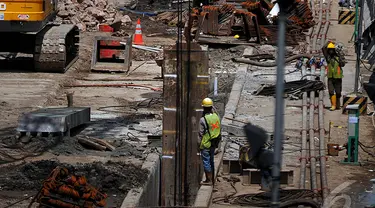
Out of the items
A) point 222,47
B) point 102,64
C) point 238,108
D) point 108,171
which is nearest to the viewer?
point 108,171

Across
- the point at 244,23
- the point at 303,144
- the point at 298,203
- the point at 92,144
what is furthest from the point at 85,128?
the point at 244,23

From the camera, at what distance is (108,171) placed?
51.2 feet

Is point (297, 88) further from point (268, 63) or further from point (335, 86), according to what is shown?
point (268, 63)

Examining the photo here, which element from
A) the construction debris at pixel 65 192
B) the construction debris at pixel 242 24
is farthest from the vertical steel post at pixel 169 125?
the construction debris at pixel 242 24

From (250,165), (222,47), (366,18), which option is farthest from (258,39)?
(250,165)

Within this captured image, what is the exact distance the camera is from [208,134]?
14.8m

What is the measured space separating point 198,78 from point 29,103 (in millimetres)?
6686

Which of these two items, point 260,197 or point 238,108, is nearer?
point 260,197

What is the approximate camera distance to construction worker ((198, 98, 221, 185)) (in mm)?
14742

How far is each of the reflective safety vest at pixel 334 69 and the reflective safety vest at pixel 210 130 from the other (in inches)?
290

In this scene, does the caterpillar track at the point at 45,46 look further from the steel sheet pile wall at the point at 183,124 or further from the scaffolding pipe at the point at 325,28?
the steel sheet pile wall at the point at 183,124

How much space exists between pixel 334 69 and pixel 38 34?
8.39 metres

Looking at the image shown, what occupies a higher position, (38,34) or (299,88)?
(38,34)

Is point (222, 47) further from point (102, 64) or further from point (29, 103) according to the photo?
point (29, 103)
